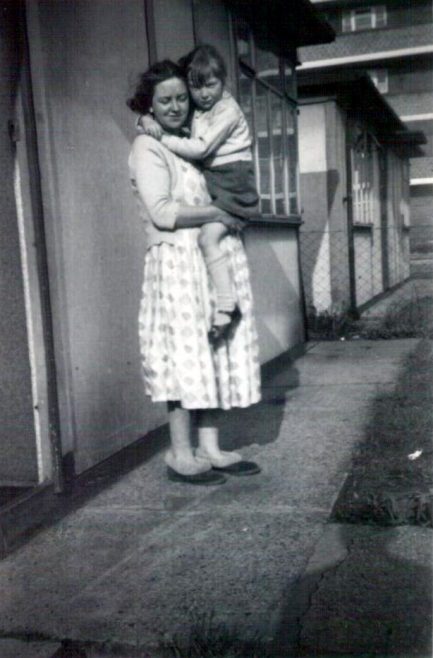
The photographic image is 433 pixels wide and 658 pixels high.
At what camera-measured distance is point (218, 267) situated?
326cm

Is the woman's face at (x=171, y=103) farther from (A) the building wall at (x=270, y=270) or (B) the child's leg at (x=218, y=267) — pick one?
(A) the building wall at (x=270, y=270)

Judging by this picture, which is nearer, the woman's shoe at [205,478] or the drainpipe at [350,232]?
the woman's shoe at [205,478]

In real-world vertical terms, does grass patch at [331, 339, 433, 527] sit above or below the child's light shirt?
below

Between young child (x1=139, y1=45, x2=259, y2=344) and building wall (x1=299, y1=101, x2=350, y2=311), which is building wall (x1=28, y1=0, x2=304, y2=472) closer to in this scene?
young child (x1=139, y1=45, x2=259, y2=344)

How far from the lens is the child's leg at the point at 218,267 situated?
3.25 meters

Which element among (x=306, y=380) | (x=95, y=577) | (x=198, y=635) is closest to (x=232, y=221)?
(x=95, y=577)

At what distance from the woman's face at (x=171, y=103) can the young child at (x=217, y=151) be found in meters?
0.05

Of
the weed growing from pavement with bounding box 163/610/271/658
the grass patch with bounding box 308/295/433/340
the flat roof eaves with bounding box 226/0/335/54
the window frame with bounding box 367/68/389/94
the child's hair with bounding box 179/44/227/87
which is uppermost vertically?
the window frame with bounding box 367/68/389/94

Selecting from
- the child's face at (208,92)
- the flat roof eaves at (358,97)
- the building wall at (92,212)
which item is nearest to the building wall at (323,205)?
the flat roof eaves at (358,97)

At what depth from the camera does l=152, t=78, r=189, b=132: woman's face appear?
3211 millimetres

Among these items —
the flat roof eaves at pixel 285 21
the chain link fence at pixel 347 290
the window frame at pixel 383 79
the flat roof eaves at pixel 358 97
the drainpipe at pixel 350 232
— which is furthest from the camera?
the window frame at pixel 383 79

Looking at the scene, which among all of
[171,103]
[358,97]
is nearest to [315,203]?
[358,97]

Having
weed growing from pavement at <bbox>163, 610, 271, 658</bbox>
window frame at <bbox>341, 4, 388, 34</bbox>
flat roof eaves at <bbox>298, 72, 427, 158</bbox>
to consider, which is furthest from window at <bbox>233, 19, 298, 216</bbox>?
window frame at <bbox>341, 4, 388, 34</bbox>

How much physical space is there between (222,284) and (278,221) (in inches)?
164
